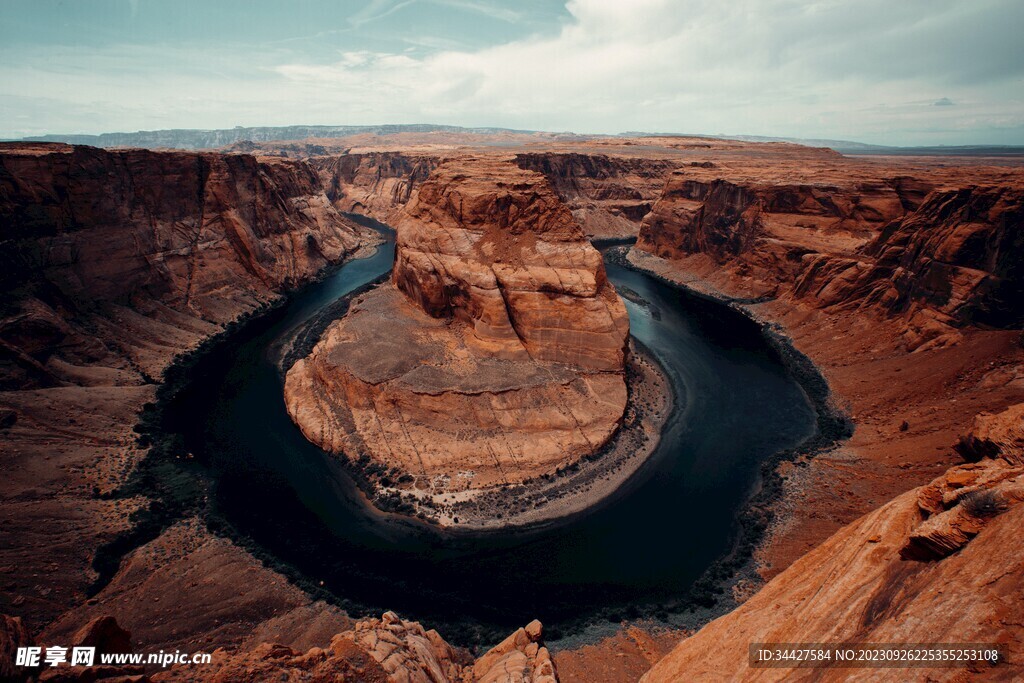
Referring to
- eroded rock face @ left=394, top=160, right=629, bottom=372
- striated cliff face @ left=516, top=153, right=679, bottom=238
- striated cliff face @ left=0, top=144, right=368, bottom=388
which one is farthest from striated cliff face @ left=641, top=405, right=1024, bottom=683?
striated cliff face @ left=516, top=153, right=679, bottom=238

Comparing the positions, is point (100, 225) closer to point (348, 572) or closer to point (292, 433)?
point (292, 433)

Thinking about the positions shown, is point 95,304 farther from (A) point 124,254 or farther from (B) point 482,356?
(B) point 482,356

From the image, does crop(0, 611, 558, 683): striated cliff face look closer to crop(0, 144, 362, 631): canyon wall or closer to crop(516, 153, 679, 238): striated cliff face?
crop(0, 144, 362, 631): canyon wall

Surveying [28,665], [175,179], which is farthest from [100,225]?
[28,665]

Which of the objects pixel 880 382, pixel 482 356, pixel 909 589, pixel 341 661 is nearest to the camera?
pixel 909 589

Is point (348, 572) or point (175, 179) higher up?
point (175, 179)

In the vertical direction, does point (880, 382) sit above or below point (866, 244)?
below

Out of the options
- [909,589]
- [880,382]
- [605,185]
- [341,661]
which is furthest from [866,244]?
[605,185]
